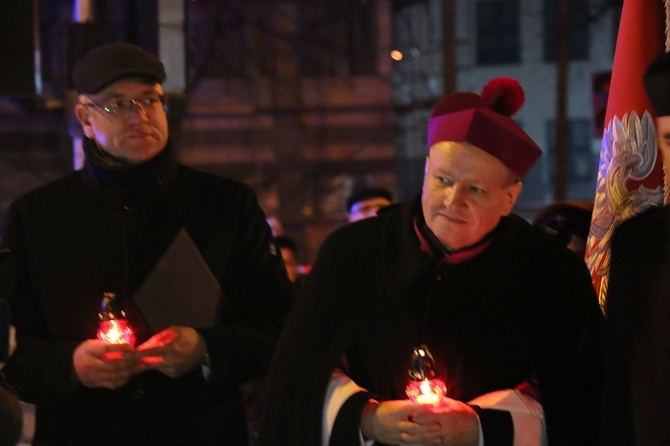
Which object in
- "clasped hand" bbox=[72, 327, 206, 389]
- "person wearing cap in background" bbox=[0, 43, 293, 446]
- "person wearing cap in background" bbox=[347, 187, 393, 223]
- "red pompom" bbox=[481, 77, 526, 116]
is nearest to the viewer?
"red pompom" bbox=[481, 77, 526, 116]

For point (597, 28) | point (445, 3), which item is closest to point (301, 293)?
point (445, 3)

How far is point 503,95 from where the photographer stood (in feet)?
10.3

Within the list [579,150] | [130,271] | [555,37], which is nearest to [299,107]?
[555,37]

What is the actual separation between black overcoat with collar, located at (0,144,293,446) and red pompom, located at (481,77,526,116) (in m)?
1.02

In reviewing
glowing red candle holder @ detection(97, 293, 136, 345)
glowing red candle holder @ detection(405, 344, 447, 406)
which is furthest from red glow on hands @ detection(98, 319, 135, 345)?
glowing red candle holder @ detection(405, 344, 447, 406)

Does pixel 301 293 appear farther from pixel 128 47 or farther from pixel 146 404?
pixel 128 47

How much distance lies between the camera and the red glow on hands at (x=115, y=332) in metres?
3.42

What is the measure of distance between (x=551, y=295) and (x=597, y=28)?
23.9 metres

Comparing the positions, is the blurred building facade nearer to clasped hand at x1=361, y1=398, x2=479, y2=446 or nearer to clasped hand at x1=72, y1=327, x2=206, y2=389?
clasped hand at x1=72, y1=327, x2=206, y2=389

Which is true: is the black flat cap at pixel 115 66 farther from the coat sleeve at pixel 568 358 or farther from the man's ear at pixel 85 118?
the coat sleeve at pixel 568 358

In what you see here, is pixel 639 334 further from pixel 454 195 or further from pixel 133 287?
pixel 133 287

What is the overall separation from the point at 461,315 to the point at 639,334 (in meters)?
0.53

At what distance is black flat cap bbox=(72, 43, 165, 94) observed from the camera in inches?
144

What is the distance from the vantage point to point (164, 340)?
11.3ft
